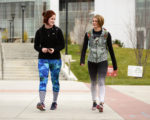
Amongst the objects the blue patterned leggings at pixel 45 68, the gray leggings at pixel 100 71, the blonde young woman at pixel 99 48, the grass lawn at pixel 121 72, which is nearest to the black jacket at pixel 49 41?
the blue patterned leggings at pixel 45 68

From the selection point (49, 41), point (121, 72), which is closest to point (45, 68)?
point (49, 41)

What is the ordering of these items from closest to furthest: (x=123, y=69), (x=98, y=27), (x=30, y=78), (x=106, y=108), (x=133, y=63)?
1. (x=98, y=27)
2. (x=106, y=108)
3. (x=30, y=78)
4. (x=123, y=69)
5. (x=133, y=63)

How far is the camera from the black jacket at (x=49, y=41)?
638cm

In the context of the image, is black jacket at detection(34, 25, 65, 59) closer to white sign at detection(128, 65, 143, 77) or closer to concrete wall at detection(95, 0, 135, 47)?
white sign at detection(128, 65, 143, 77)

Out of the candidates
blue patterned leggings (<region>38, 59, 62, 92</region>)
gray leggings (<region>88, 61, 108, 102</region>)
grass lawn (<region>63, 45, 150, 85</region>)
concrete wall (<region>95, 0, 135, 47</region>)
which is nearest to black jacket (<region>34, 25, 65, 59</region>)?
blue patterned leggings (<region>38, 59, 62, 92</region>)

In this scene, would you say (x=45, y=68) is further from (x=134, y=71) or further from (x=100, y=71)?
(x=134, y=71)

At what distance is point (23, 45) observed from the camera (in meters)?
29.1

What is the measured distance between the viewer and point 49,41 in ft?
21.0

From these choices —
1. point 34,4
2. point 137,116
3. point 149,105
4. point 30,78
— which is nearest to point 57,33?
point 137,116

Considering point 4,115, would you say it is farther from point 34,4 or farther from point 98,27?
point 34,4

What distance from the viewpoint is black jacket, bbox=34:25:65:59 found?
6375 millimetres

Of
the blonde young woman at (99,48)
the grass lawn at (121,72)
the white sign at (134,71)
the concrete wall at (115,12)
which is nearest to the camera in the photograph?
the blonde young woman at (99,48)

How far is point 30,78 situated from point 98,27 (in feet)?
39.2

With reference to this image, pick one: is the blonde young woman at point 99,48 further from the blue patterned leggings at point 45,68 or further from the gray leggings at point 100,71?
the blue patterned leggings at point 45,68
